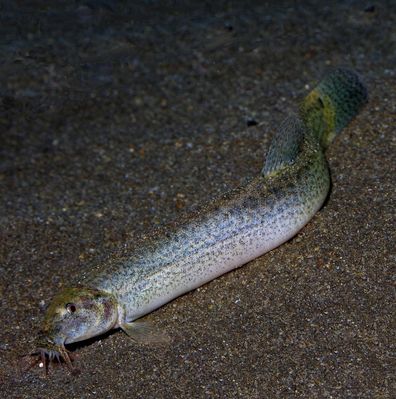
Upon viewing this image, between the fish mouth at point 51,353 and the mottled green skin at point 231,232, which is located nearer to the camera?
the fish mouth at point 51,353

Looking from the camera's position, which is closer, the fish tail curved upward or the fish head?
the fish head

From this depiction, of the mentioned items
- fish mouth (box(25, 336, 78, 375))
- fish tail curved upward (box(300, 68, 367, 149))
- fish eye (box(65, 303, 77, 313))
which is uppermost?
fish tail curved upward (box(300, 68, 367, 149))

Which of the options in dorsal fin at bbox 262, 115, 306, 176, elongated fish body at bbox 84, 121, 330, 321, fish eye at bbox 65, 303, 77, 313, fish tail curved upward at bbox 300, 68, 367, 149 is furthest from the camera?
fish tail curved upward at bbox 300, 68, 367, 149

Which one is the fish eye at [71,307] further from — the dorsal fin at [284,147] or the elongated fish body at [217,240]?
the dorsal fin at [284,147]

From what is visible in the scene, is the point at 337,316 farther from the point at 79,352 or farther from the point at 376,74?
the point at 376,74

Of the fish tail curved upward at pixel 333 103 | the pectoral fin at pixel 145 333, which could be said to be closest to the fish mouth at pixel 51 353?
the pectoral fin at pixel 145 333


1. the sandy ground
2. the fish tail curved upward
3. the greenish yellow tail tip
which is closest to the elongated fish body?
the sandy ground

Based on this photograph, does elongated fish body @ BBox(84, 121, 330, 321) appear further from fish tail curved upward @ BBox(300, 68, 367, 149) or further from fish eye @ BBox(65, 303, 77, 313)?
fish tail curved upward @ BBox(300, 68, 367, 149)
